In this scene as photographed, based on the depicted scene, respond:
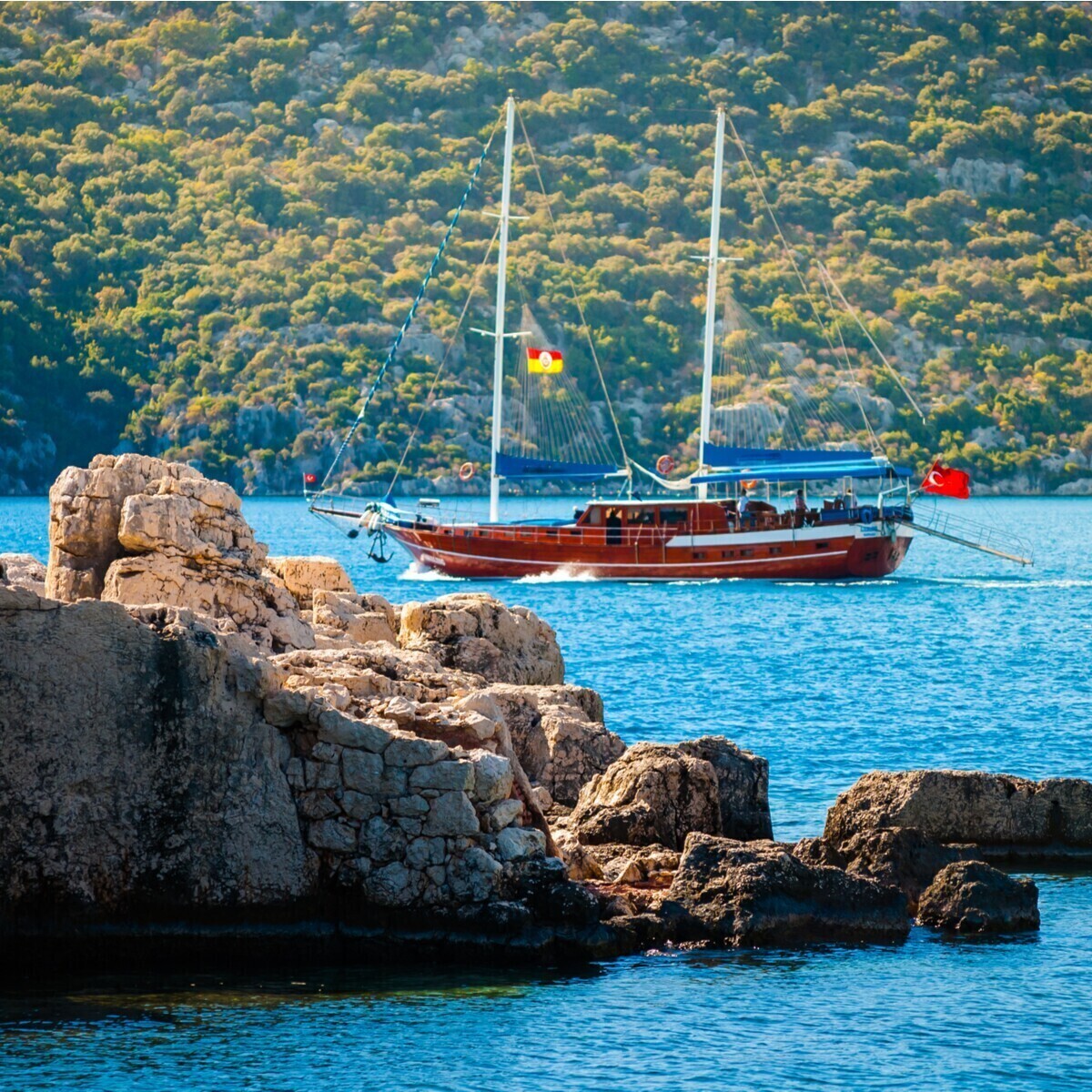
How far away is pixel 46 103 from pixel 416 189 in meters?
30.7

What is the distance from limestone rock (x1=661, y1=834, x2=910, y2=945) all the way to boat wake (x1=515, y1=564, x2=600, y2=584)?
136 feet

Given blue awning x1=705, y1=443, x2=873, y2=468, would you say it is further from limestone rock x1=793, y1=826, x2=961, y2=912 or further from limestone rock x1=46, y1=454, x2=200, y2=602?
limestone rock x1=793, y1=826, x2=961, y2=912

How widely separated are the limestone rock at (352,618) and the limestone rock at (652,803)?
3.52 m

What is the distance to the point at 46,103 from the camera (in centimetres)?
15338

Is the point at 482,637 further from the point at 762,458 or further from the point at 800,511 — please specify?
the point at 762,458

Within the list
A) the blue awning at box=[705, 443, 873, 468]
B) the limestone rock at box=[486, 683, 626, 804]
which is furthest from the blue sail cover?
the limestone rock at box=[486, 683, 626, 804]

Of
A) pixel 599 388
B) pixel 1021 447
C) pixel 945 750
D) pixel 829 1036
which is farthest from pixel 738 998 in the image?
pixel 1021 447

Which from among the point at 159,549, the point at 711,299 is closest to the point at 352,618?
the point at 159,549

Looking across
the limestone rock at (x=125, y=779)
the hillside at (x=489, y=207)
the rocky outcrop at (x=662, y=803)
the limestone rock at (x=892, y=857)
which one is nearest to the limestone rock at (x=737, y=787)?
the rocky outcrop at (x=662, y=803)

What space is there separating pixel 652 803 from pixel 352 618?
465cm

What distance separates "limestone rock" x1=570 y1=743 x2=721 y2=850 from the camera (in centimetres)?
1498

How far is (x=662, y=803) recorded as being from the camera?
15.2 m

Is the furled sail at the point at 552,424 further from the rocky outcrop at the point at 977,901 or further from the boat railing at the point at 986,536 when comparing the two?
the rocky outcrop at the point at 977,901

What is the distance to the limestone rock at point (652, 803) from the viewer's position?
15.0 meters
